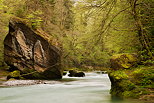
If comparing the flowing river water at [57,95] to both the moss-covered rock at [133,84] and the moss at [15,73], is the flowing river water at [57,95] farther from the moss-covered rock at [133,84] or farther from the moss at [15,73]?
the moss at [15,73]

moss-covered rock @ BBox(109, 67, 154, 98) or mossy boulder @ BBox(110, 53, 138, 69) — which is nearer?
moss-covered rock @ BBox(109, 67, 154, 98)

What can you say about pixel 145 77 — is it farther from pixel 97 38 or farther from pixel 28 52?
pixel 28 52

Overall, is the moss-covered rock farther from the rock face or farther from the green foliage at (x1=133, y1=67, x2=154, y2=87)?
the rock face

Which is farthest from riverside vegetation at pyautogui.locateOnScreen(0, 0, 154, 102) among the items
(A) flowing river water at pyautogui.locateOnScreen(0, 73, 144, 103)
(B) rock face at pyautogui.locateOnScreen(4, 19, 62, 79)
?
(A) flowing river water at pyautogui.locateOnScreen(0, 73, 144, 103)

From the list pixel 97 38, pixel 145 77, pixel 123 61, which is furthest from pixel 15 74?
pixel 145 77

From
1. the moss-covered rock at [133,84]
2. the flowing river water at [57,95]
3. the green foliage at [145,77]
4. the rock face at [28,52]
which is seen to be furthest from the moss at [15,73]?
the green foliage at [145,77]

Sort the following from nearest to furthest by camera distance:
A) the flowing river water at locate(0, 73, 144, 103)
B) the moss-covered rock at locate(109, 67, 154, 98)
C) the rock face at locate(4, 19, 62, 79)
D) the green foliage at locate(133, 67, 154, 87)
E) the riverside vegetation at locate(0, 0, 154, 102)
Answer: the moss-covered rock at locate(109, 67, 154, 98)
the green foliage at locate(133, 67, 154, 87)
the riverside vegetation at locate(0, 0, 154, 102)
the flowing river water at locate(0, 73, 144, 103)
the rock face at locate(4, 19, 62, 79)

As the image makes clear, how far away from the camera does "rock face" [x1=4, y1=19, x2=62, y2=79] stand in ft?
45.2

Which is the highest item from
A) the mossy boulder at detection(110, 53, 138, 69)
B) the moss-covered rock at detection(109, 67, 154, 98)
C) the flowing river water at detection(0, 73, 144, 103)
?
the mossy boulder at detection(110, 53, 138, 69)

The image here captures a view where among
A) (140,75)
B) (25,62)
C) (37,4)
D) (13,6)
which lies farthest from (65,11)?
(140,75)

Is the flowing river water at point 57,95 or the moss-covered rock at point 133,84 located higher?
the moss-covered rock at point 133,84

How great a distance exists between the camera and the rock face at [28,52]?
13.8 meters

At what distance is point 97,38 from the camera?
6.58m

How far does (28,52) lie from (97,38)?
8786 mm
